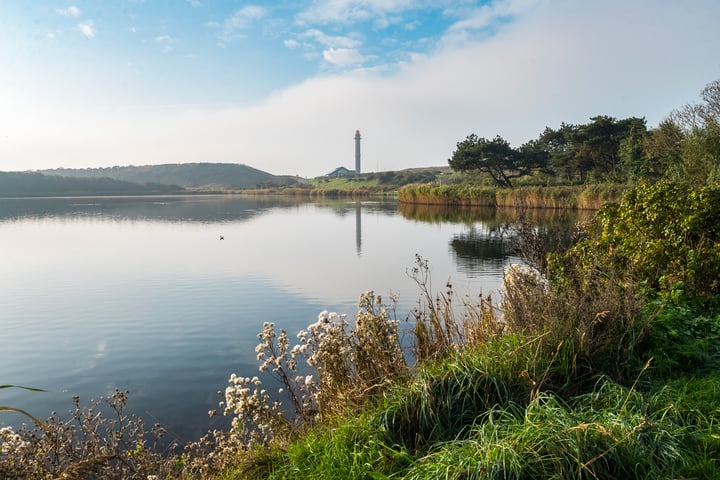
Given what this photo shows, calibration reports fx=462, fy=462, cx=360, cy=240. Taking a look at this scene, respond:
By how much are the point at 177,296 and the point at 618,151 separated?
47085mm

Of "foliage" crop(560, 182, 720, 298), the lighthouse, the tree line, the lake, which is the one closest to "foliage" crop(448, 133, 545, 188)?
the tree line

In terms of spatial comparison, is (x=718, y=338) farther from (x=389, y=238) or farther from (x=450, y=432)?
(x=389, y=238)

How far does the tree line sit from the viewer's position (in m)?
25.9

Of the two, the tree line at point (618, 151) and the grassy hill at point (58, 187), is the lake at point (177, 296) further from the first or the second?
the grassy hill at point (58, 187)

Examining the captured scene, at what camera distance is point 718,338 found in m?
5.28

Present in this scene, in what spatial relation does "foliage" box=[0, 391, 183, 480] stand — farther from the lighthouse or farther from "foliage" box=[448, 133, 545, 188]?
the lighthouse

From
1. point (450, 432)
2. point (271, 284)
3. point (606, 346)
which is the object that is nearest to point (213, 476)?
point (450, 432)

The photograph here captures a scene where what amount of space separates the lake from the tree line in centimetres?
1231

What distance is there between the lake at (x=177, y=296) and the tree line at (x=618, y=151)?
12314 millimetres

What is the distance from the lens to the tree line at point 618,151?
2588cm

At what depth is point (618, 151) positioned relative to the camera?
4675cm

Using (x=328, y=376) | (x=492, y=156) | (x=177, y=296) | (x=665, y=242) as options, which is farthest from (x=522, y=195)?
(x=328, y=376)

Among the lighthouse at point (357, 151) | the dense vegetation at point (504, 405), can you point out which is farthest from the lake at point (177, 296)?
the lighthouse at point (357, 151)

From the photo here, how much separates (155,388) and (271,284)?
748 cm
